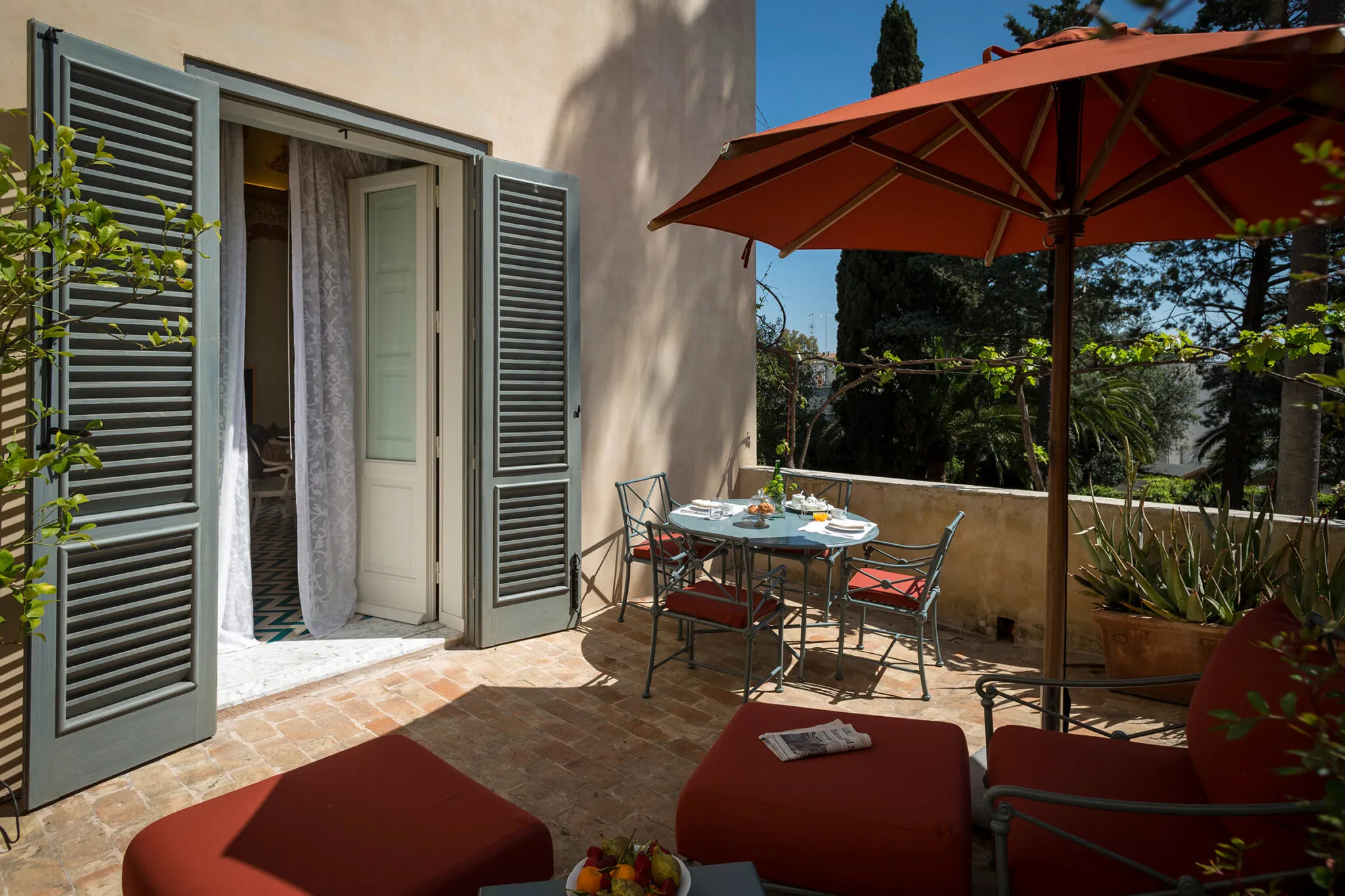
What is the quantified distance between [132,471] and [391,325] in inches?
79.6

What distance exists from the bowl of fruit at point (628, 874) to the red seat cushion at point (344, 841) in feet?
1.09

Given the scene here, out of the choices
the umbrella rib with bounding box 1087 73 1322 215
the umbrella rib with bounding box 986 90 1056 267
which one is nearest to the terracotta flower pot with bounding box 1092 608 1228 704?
the umbrella rib with bounding box 986 90 1056 267

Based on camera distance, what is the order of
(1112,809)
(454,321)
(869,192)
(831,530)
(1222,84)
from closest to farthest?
1. (1112,809)
2. (1222,84)
3. (869,192)
4. (831,530)
5. (454,321)

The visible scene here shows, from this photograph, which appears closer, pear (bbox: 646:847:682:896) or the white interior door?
pear (bbox: 646:847:682:896)

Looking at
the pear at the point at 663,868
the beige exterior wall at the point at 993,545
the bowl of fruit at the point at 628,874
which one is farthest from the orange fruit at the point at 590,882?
the beige exterior wall at the point at 993,545

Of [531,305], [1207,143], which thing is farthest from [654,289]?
[1207,143]

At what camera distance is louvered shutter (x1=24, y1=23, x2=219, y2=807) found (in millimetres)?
2928

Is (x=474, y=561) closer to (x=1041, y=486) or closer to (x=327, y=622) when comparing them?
(x=327, y=622)

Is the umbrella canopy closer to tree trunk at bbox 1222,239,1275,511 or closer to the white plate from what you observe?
the white plate

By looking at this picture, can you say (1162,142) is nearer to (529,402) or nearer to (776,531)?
(776,531)

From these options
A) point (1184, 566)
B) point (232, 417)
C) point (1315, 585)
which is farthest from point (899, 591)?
point (232, 417)

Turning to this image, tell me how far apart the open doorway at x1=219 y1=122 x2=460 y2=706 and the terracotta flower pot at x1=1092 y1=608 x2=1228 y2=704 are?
3.58m

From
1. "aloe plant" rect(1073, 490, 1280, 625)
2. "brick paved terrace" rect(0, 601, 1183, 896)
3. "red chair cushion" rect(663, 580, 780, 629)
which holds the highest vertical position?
"aloe plant" rect(1073, 490, 1280, 625)

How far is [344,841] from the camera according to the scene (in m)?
2.03
